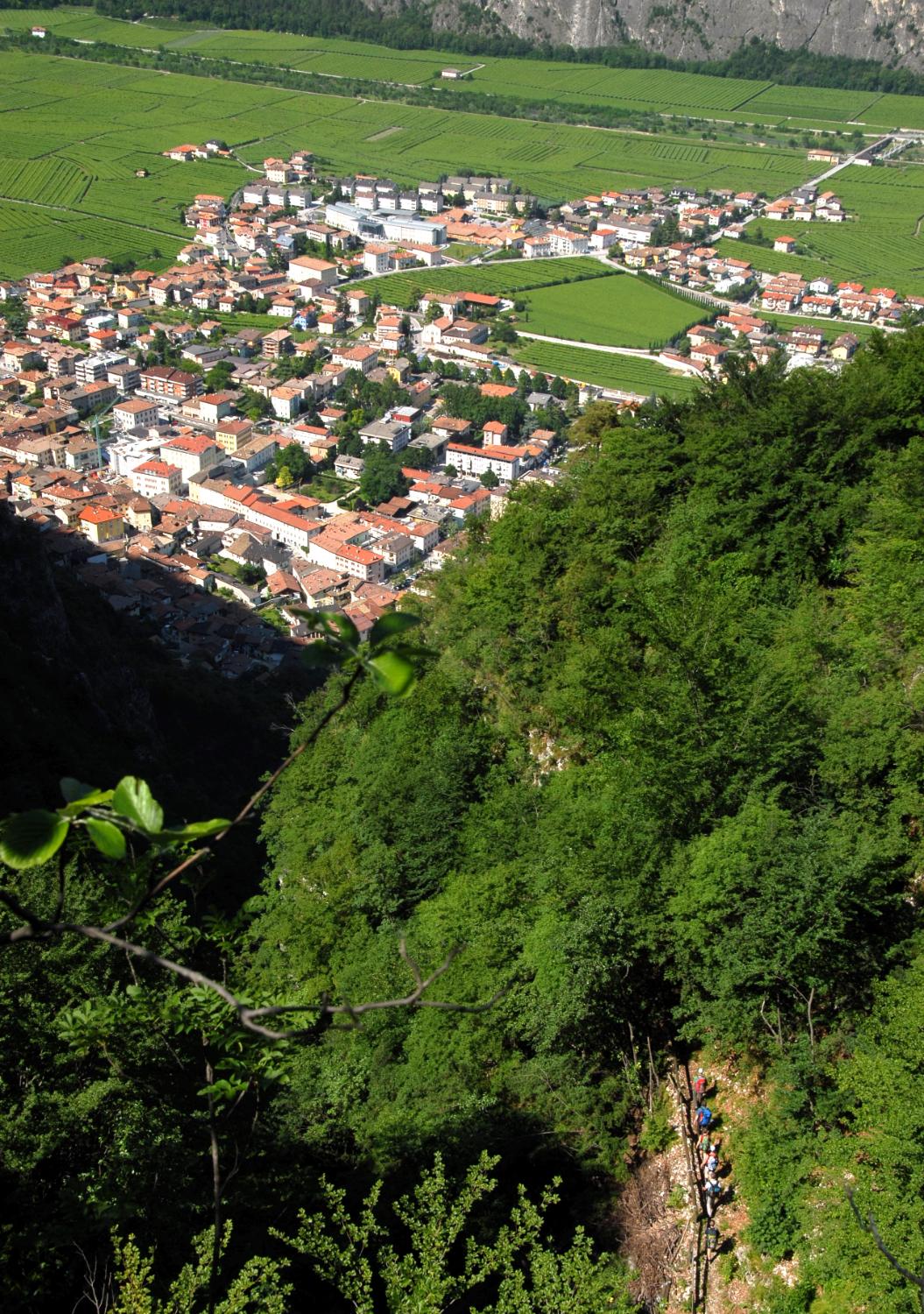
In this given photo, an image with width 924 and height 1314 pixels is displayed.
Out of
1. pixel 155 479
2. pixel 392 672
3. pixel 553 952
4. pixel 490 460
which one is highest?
pixel 392 672

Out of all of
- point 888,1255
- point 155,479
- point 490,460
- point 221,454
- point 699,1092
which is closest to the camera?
point 888,1255

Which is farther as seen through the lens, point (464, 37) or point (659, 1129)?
point (464, 37)

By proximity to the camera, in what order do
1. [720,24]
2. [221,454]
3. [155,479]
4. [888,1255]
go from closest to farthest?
1. [888,1255]
2. [155,479]
3. [221,454]
4. [720,24]

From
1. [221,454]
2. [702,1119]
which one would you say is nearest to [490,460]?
[221,454]

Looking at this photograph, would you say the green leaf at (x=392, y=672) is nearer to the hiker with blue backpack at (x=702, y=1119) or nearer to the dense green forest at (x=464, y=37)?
the hiker with blue backpack at (x=702, y=1119)

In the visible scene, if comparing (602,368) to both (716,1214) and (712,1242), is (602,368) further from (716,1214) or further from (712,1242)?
(712,1242)

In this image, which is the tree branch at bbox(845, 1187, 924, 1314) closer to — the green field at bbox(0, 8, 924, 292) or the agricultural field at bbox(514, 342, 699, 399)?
the agricultural field at bbox(514, 342, 699, 399)

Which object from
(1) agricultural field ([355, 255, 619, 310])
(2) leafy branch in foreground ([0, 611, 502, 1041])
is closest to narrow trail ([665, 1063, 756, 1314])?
(2) leafy branch in foreground ([0, 611, 502, 1041])
